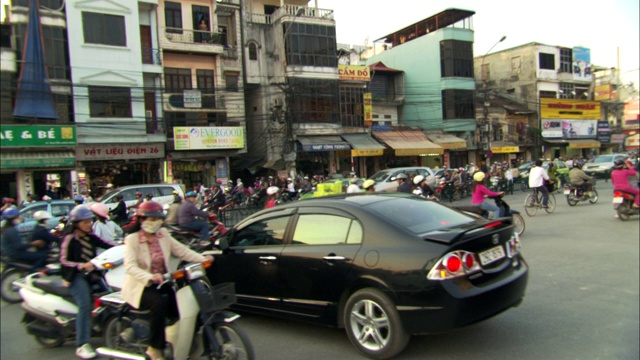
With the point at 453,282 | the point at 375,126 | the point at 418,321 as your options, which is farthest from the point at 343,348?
the point at 375,126

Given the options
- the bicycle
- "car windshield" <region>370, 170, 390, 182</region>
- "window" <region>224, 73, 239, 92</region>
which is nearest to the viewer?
the bicycle

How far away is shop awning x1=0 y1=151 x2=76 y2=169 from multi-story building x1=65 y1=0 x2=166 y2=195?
5.94m

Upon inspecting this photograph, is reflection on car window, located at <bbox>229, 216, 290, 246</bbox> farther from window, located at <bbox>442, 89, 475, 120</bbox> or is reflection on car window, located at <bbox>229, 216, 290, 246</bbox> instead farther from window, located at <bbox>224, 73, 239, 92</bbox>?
window, located at <bbox>442, 89, 475, 120</bbox>

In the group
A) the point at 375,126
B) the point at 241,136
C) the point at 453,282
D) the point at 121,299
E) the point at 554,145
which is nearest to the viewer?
the point at 453,282

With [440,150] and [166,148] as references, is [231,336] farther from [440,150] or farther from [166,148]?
[440,150]

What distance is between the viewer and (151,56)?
24.0m

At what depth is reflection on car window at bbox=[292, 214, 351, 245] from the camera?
428 centimetres

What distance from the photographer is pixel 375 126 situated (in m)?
32.8

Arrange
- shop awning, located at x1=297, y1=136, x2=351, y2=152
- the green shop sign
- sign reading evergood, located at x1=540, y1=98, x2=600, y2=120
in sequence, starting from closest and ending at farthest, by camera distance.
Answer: the green shop sign < shop awning, located at x1=297, y1=136, x2=351, y2=152 < sign reading evergood, located at x1=540, y1=98, x2=600, y2=120

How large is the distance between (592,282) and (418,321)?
301 centimetres

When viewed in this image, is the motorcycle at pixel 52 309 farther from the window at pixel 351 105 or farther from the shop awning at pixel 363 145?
the window at pixel 351 105

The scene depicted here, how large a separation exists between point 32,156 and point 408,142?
1231 inches

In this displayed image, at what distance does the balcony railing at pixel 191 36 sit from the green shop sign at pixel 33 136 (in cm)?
2473

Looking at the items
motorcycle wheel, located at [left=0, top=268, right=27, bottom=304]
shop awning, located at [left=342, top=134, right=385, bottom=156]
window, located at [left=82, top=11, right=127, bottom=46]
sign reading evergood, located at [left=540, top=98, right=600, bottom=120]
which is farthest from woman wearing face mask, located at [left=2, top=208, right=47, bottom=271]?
sign reading evergood, located at [left=540, top=98, right=600, bottom=120]
